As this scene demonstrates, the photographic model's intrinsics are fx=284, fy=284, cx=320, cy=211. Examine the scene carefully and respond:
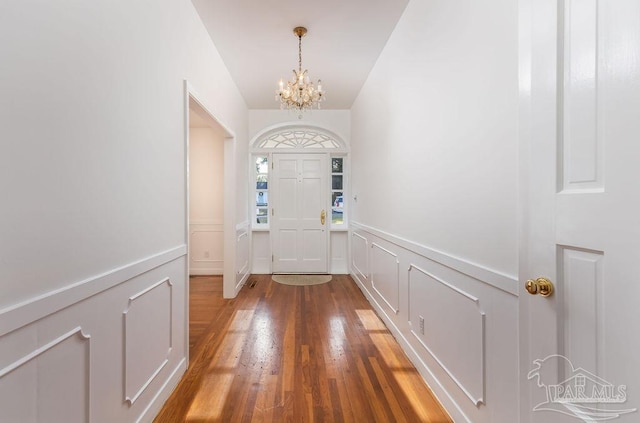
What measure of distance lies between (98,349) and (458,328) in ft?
5.78

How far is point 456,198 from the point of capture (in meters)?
1.60

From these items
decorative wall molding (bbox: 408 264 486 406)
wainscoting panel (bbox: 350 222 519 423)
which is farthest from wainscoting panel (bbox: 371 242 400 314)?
decorative wall molding (bbox: 408 264 486 406)

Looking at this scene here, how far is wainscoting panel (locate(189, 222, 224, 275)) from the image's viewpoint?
4898 mm

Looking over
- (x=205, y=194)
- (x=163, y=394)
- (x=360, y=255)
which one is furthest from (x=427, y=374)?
(x=205, y=194)

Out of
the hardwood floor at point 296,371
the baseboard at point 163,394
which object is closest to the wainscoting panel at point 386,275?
the hardwood floor at point 296,371

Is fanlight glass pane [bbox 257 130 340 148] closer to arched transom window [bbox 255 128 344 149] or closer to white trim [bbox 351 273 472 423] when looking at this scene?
arched transom window [bbox 255 128 344 149]

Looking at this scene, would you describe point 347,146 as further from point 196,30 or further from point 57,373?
point 57,373

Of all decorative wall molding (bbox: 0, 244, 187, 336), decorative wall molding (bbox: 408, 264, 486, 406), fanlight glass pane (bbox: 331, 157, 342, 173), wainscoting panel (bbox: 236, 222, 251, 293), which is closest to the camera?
decorative wall molding (bbox: 0, 244, 187, 336)

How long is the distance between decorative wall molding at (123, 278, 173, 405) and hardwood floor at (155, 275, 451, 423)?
0.99ft

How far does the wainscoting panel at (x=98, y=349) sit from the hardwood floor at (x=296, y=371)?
1.04 ft

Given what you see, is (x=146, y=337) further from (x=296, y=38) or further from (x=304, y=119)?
(x=304, y=119)

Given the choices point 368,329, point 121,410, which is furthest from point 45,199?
point 368,329

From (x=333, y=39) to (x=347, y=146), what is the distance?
2.16 meters

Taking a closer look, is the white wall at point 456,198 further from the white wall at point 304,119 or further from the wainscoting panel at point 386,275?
the white wall at point 304,119
